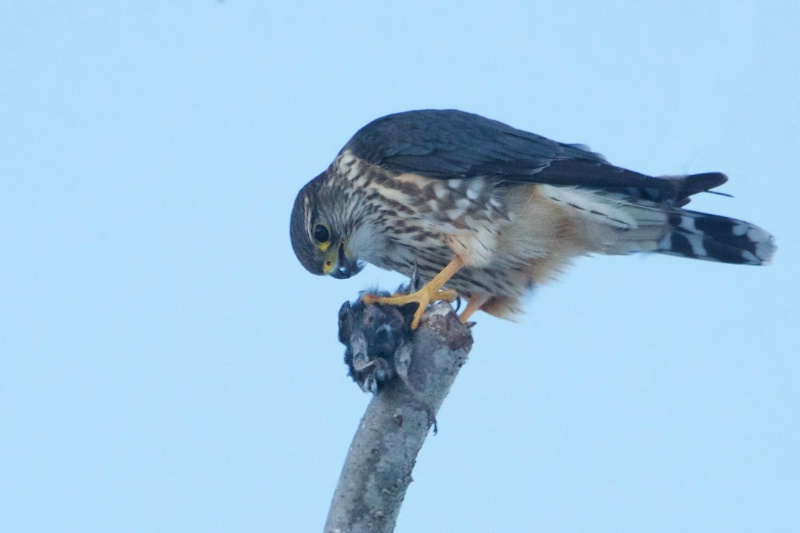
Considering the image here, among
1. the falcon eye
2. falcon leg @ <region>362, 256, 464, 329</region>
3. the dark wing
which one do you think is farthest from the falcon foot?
the falcon eye

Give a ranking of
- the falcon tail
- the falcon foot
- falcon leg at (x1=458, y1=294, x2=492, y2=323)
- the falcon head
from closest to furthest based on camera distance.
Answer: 1. the falcon foot
2. the falcon tail
3. the falcon head
4. falcon leg at (x1=458, y1=294, x2=492, y2=323)

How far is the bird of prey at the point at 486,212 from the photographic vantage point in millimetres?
4211

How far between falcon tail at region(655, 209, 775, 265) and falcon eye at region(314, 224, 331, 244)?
157 cm

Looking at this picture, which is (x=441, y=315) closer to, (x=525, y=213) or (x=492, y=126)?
(x=525, y=213)

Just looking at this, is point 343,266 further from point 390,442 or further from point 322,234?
point 390,442

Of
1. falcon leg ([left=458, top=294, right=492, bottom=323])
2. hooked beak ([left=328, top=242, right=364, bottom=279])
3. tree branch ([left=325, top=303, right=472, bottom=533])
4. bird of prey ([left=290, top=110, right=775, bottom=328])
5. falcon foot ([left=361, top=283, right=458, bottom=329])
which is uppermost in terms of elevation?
bird of prey ([left=290, top=110, right=775, bottom=328])

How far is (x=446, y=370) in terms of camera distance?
3047mm

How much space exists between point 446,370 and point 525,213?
4.63ft

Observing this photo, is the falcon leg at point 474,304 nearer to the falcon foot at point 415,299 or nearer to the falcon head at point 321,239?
the falcon head at point 321,239

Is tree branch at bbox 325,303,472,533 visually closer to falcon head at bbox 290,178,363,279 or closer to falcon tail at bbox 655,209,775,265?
falcon head at bbox 290,178,363,279

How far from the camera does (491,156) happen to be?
429 cm

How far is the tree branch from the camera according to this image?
2820mm

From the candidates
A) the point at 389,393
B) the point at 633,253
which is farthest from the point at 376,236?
the point at 389,393

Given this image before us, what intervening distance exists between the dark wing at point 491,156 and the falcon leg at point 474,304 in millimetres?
645
